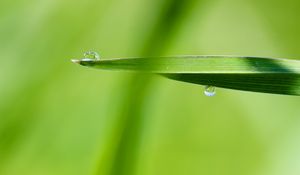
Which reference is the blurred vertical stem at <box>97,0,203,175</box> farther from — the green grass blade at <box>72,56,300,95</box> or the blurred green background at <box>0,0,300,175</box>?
the green grass blade at <box>72,56,300,95</box>

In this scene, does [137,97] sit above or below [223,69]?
above

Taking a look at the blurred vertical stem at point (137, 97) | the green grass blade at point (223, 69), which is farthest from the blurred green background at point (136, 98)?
the green grass blade at point (223, 69)

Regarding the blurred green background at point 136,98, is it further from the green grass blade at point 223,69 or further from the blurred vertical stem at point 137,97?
the green grass blade at point 223,69

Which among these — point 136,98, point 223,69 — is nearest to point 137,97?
point 136,98

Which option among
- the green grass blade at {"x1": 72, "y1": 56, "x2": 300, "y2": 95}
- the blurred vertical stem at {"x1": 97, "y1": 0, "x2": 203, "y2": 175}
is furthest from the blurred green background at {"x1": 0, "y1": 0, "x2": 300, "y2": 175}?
the green grass blade at {"x1": 72, "y1": 56, "x2": 300, "y2": 95}

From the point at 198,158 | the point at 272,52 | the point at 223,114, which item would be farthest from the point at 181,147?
the point at 272,52

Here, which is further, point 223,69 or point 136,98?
point 136,98

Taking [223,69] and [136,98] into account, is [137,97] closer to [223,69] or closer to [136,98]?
[136,98]
